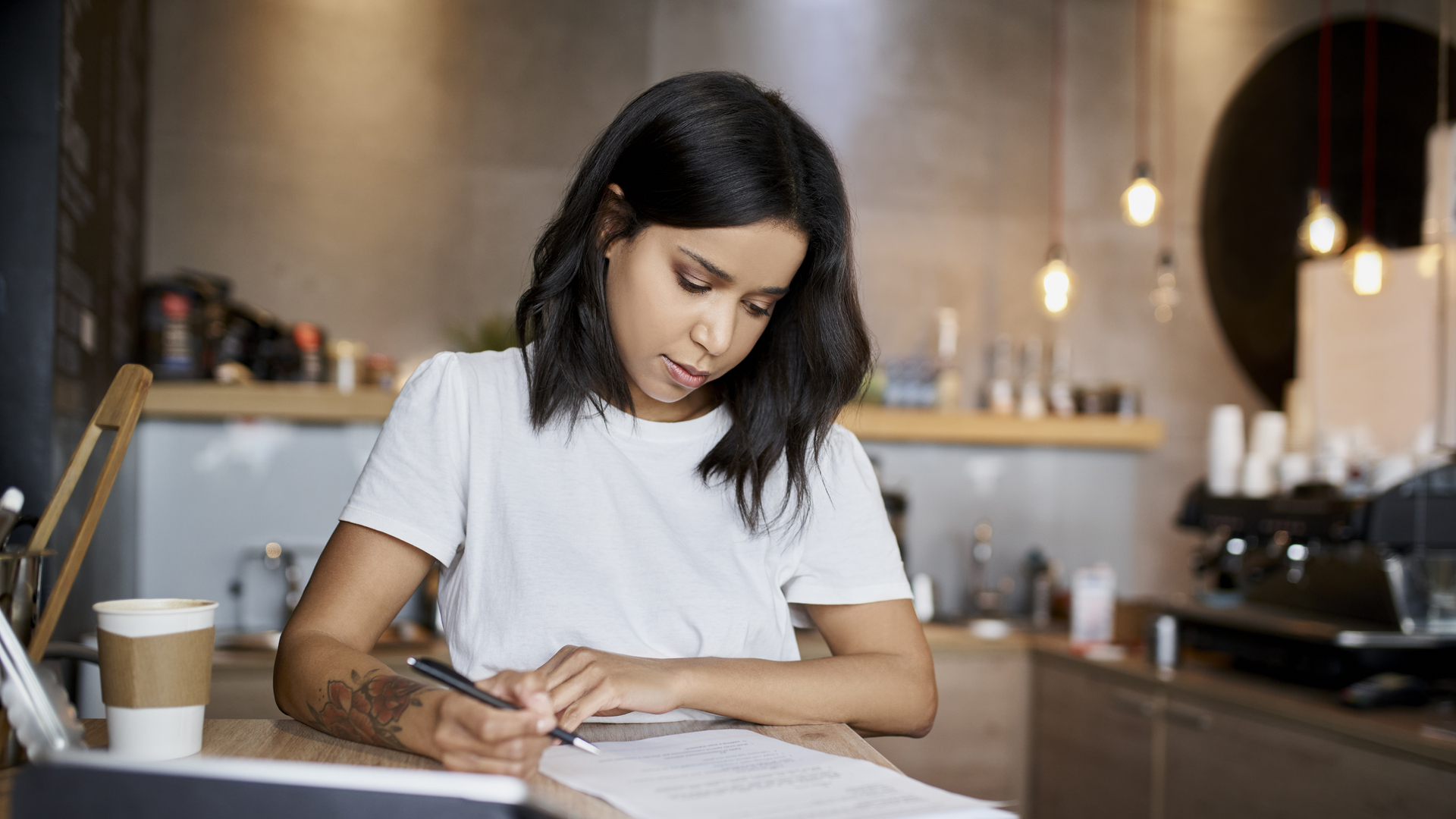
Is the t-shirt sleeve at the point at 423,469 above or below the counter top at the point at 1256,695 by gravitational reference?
above

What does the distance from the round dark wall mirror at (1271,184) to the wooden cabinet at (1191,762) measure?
169 centimetres

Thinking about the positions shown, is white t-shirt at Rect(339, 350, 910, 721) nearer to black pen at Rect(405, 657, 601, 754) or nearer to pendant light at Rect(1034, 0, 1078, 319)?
black pen at Rect(405, 657, 601, 754)

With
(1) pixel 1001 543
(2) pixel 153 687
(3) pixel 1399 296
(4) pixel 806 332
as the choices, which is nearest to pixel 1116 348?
(1) pixel 1001 543

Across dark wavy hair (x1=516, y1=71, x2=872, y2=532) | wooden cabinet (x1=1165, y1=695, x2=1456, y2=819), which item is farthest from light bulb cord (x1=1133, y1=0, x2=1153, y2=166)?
dark wavy hair (x1=516, y1=71, x2=872, y2=532)

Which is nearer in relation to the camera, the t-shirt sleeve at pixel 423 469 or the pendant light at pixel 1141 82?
the t-shirt sleeve at pixel 423 469

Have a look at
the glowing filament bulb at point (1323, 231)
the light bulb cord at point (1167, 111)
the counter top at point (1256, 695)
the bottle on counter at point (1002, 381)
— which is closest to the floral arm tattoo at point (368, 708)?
the counter top at point (1256, 695)

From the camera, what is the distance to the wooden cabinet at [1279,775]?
1.93 m

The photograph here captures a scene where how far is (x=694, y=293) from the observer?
3.60ft

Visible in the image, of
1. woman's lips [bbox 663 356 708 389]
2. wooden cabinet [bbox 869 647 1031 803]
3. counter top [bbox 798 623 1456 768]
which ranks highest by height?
woman's lips [bbox 663 356 708 389]

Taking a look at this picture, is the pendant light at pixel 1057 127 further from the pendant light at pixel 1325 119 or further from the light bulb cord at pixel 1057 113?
the pendant light at pixel 1325 119

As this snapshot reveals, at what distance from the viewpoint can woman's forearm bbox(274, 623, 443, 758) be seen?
2.78ft

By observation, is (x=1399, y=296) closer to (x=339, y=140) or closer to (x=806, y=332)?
(x=806, y=332)

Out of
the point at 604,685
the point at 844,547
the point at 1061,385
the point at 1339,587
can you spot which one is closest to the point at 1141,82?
the point at 1061,385

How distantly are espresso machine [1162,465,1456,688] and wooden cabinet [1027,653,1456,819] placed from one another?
18 cm
